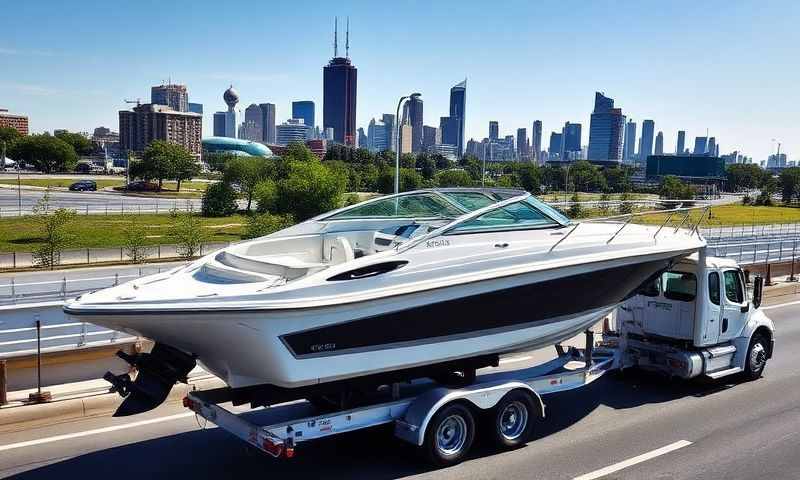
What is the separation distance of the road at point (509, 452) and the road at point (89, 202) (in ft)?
158

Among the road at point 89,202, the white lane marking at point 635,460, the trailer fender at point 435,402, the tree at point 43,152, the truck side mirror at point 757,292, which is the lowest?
the road at point 89,202

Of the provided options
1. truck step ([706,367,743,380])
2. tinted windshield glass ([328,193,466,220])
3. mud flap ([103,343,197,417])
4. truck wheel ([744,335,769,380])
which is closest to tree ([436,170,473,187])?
truck wheel ([744,335,769,380])

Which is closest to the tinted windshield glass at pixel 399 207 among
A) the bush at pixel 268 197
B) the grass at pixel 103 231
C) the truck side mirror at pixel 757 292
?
the truck side mirror at pixel 757 292

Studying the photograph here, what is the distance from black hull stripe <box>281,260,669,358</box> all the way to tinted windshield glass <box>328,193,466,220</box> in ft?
5.28

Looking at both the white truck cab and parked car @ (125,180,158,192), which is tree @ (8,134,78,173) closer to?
parked car @ (125,180,158,192)

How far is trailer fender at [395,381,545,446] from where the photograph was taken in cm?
668

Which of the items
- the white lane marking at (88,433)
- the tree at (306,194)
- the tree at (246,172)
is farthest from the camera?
the tree at (246,172)

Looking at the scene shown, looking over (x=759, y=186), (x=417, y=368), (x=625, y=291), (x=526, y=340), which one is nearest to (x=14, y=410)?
(x=417, y=368)

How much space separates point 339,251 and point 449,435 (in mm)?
2449

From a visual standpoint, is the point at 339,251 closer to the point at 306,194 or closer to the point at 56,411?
the point at 56,411

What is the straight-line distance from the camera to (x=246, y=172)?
6994 centimetres

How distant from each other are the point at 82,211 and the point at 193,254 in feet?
93.5

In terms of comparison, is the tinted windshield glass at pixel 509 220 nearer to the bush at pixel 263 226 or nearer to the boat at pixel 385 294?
the boat at pixel 385 294

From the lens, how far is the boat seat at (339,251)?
25.8 ft
